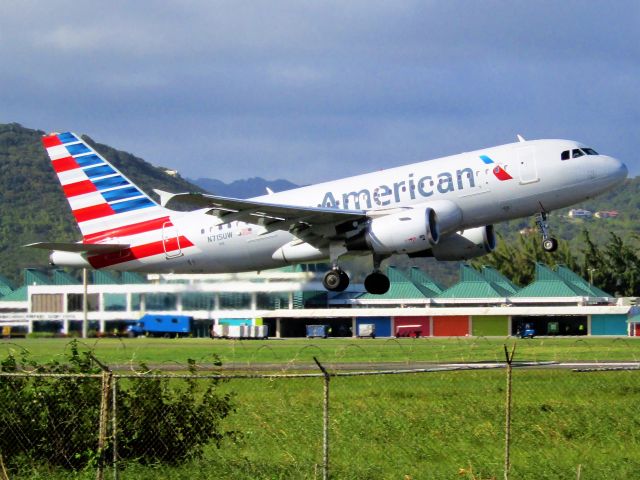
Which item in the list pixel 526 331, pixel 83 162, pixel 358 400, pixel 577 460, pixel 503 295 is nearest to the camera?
pixel 577 460

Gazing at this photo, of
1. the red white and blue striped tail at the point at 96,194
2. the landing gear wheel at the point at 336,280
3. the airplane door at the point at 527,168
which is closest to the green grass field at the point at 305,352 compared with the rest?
the landing gear wheel at the point at 336,280

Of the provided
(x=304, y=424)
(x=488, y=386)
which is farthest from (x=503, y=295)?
(x=304, y=424)

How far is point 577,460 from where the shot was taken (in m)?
20.1

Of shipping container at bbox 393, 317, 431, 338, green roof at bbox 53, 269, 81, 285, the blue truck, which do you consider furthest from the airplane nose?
shipping container at bbox 393, 317, 431, 338

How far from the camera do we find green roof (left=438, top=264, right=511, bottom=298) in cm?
10844

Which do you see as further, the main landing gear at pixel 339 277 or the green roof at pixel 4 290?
the green roof at pixel 4 290

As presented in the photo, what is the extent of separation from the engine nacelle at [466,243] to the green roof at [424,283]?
219 ft

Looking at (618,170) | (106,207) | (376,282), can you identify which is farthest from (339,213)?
(106,207)

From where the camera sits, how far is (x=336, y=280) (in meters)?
42.4

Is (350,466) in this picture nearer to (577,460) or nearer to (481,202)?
(577,460)

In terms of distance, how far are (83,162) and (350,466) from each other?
31517 mm

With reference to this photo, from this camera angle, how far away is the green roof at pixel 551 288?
10606cm

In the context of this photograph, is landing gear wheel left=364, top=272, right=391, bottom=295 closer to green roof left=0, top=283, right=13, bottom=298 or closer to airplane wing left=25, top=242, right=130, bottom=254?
airplane wing left=25, top=242, right=130, bottom=254

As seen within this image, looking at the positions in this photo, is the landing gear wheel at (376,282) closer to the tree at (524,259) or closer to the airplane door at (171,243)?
the airplane door at (171,243)
